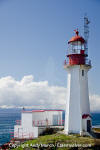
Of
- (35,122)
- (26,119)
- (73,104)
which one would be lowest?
(35,122)

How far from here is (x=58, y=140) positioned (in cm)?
2158

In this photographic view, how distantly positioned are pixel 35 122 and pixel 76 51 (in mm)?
9377

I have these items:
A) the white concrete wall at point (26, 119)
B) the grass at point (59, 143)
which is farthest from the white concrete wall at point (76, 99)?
the white concrete wall at point (26, 119)

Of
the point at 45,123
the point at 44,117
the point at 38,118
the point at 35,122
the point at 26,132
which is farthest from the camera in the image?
the point at 44,117

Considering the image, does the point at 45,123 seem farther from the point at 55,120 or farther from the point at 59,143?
the point at 59,143

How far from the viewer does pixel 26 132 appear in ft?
87.1

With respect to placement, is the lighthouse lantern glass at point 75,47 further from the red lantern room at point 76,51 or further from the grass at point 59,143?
the grass at point 59,143

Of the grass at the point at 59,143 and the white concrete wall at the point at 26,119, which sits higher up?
the white concrete wall at the point at 26,119

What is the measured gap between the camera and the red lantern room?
24859mm

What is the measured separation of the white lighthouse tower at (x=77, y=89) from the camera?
2431 centimetres

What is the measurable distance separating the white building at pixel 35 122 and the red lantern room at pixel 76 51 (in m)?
7.34

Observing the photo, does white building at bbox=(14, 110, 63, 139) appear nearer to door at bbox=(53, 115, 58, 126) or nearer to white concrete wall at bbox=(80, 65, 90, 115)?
door at bbox=(53, 115, 58, 126)

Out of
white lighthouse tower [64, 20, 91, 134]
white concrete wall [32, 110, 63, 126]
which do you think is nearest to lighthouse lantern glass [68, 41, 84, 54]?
white lighthouse tower [64, 20, 91, 134]

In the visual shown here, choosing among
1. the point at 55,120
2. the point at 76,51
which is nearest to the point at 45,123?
the point at 55,120
